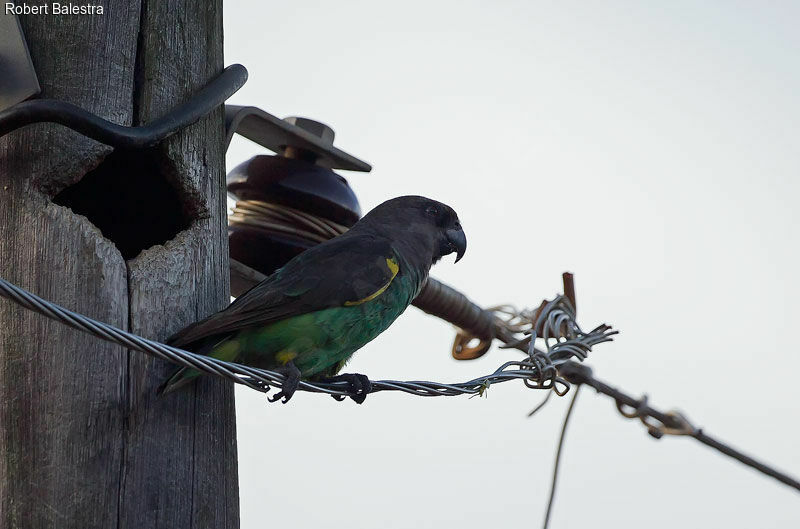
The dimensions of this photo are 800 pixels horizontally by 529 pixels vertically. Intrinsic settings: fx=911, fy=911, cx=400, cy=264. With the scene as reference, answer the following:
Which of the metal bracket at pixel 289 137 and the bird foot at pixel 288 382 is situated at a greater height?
the metal bracket at pixel 289 137

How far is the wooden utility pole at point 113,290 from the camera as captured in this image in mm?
2592

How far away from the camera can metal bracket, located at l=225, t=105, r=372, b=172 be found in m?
3.71

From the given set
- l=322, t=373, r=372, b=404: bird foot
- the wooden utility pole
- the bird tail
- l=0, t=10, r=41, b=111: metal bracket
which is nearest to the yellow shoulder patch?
l=322, t=373, r=372, b=404: bird foot

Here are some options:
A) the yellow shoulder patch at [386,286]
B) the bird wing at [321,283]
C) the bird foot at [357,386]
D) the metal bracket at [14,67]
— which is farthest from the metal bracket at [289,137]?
the bird foot at [357,386]

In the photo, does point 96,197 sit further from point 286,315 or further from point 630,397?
point 630,397

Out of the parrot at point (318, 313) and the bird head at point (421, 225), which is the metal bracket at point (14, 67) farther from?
the bird head at point (421, 225)

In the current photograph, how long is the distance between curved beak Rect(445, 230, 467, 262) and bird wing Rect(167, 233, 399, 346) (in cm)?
69

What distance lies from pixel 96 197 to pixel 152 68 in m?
0.58

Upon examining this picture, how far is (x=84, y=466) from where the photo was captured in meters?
2.57

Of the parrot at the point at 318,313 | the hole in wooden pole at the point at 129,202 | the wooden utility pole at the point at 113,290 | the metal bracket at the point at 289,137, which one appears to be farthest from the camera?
the metal bracket at the point at 289,137

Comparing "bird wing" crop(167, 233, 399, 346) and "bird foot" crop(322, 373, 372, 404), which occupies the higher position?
"bird wing" crop(167, 233, 399, 346)

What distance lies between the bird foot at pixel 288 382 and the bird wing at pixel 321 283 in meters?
0.18

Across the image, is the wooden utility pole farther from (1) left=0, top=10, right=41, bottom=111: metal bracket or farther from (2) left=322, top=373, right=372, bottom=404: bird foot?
(2) left=322, top=373, right=372, bottom=404: bird foot

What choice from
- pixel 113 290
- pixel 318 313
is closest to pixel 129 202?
pixel 113 290
